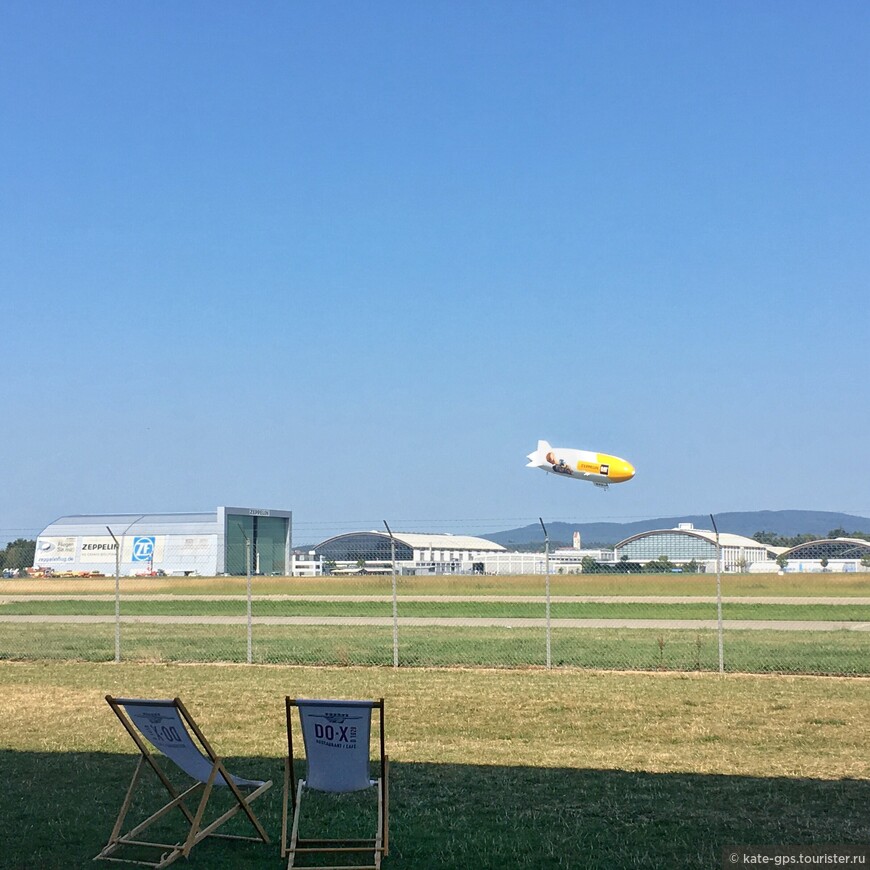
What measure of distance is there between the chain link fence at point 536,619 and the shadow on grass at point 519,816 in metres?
7.74

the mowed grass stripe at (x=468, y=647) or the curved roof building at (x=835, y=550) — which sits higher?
the curved roof building at (x=835, y=550)

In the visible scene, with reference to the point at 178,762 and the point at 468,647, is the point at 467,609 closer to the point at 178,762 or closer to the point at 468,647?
the point at 468,647

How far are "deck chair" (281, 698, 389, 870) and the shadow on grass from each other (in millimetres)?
230

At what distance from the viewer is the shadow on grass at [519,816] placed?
673cm

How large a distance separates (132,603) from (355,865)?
30.5m

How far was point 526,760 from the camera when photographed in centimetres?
970

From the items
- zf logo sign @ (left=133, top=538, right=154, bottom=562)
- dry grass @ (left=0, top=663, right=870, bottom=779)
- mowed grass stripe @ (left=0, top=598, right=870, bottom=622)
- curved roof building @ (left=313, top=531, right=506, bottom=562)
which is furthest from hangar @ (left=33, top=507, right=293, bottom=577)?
dry grass @ (left=0, top=663, right=870, bottom=779)

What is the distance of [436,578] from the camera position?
22438 mm

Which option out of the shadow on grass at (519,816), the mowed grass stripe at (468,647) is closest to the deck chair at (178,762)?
the shadow on grass at (519,816)

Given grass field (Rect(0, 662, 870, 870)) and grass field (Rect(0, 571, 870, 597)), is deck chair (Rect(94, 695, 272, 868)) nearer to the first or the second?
grass field (Rect(0, 662, 870, 870))

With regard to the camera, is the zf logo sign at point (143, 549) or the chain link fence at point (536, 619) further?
the zf logo sign at point (143, 549)

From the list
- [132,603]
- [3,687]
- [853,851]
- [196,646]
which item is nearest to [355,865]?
[853,851]

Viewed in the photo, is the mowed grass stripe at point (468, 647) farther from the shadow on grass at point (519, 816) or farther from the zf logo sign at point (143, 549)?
the zf logo sign at point (143, 549)

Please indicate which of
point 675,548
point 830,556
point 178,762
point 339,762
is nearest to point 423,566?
point 675,548
